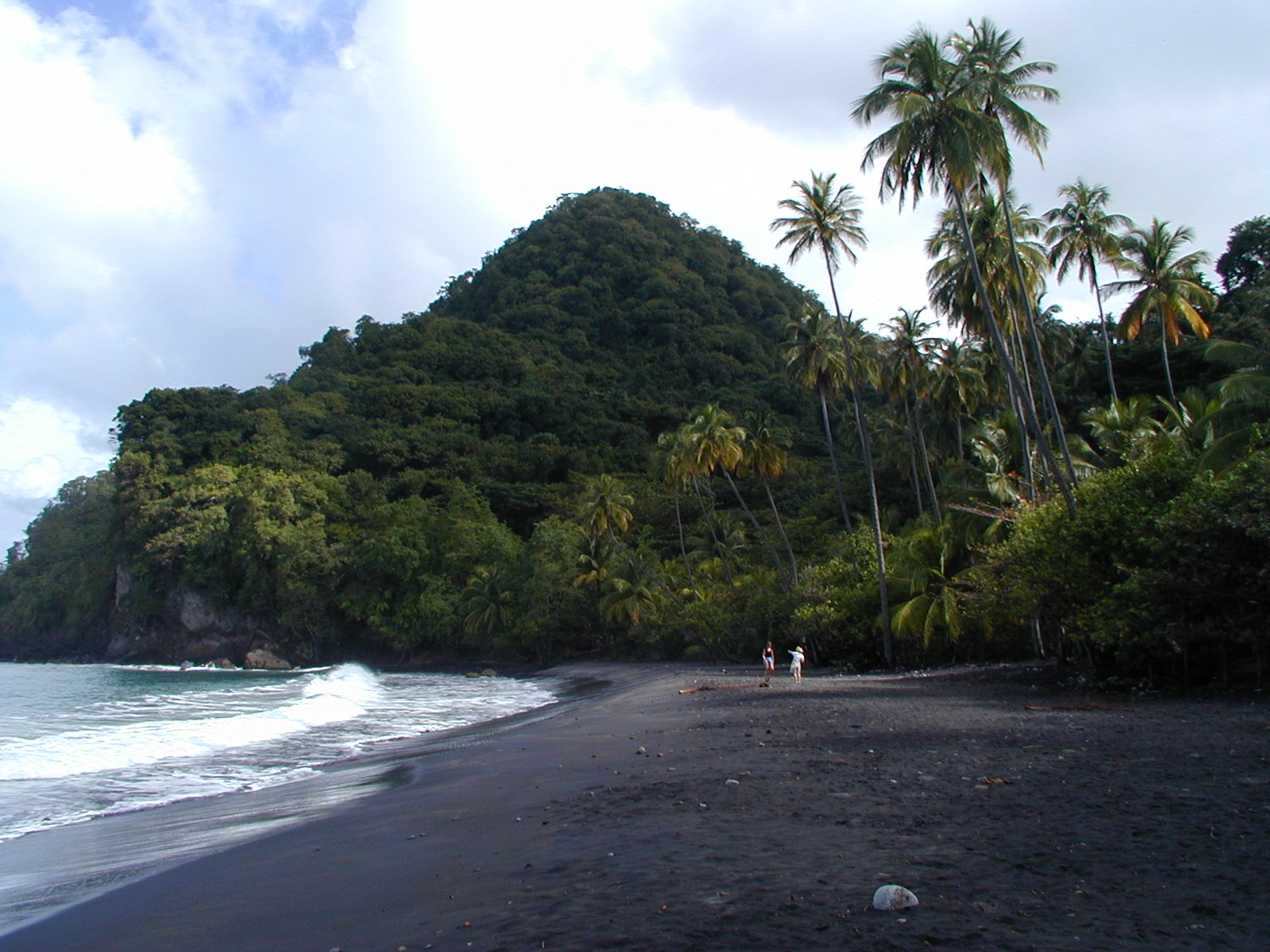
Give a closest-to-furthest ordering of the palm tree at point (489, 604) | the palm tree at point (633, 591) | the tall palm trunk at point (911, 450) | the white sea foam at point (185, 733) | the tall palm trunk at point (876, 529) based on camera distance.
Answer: the white sea foam at point (185, 733) < the tall palm trunk at point (876, 529) < the tall palm trunk at point (911, 450) < the palm tree at point (633, 591) < the palm tree at point (489, 604)

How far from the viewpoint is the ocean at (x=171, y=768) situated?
8195 mm

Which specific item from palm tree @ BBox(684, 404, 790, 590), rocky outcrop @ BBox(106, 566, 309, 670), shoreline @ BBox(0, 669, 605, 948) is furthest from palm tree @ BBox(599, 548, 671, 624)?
shoreline @ BBox(0, 669, 605, 948)

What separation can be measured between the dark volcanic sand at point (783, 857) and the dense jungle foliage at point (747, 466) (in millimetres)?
5731

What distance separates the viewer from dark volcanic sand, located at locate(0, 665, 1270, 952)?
4121 millimetres

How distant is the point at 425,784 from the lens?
10.7m

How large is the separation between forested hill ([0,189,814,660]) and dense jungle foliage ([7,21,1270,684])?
0.34 m

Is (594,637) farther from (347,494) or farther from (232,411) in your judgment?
(232,411)

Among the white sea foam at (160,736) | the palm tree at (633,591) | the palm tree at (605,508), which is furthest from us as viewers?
the palm tree at (605,508)

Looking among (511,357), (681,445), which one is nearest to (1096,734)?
(681,445)

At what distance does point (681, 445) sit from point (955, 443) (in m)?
12.6

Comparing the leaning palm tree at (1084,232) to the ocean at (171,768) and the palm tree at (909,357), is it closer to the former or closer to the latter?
the palm tree at (909,357)

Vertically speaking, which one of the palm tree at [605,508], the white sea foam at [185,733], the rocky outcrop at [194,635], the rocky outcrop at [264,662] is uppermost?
the palm tree at [605,508]

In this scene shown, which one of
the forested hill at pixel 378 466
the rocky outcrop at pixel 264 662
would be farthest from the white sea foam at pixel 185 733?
the rocky outcrop at pixel 264 662

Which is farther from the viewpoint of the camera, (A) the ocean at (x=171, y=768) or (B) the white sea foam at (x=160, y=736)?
(B) the white sea foam at (x=160, y=736)
